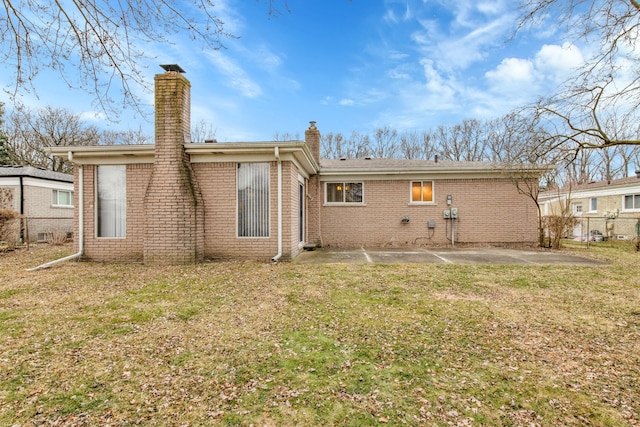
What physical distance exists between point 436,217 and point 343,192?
3735mm

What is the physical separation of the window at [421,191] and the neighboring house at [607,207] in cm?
755

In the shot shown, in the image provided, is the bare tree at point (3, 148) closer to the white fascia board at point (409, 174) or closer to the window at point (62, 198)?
the window at point (62, 198)

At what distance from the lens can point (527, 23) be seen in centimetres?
612

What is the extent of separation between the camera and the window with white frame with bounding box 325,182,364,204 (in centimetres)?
1207

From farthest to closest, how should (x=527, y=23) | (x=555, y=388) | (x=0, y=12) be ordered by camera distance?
1. (x=527, y=23)
2. (x=0, y=12)
3. (x=555, y=388)

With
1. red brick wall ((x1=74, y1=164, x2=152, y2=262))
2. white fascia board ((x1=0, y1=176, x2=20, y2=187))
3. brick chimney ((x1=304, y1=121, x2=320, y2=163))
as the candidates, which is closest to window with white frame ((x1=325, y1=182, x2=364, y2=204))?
brick chimney ((x1=304, y1=121, x2=320, y2=163))

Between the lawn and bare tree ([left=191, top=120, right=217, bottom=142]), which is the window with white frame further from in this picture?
bare tree ([left=191, top=120, right=217, bottom=142])

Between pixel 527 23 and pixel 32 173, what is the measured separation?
19.1m

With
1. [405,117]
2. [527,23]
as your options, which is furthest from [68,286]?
[405,117]

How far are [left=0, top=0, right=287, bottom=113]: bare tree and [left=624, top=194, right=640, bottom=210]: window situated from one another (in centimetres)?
2182

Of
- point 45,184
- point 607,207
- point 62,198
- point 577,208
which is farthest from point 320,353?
point 577,208

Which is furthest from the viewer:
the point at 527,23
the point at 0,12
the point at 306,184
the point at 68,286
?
the point at 306,184

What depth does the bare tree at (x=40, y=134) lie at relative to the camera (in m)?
23.5

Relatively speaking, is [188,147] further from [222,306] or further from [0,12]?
[222,306]
